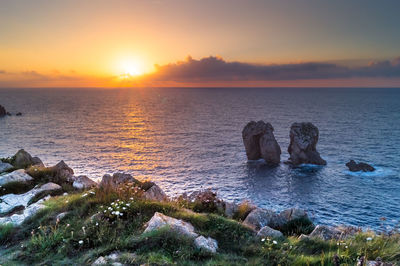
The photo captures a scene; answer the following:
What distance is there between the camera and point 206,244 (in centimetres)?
712

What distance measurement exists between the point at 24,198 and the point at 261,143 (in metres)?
52.1

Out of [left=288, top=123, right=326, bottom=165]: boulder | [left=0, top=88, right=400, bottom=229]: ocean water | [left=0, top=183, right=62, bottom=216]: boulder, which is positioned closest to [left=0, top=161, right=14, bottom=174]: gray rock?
[left=0, top=183, right=62, bottom=216]: boulder

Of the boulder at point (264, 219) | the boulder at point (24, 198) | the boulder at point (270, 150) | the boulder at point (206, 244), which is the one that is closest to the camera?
the boulder at point (206, 244)

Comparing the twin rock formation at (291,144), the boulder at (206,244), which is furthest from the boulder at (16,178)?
the twin rock formation at (291,144)

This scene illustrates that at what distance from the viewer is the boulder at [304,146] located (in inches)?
2168

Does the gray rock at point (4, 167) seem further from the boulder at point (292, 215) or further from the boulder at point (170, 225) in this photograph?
the boulder at point (292, 215)

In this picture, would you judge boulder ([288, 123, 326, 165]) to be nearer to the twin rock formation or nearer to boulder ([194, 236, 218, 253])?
the twin rock formation

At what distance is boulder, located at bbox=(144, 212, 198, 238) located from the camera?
294 inches

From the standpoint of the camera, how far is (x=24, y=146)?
208 ft

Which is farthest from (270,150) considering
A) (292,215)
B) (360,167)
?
(292,215)

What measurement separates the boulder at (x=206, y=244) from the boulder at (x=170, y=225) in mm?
244

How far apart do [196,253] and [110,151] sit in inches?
2414

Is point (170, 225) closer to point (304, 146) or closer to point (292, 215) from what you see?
point (292, 215)

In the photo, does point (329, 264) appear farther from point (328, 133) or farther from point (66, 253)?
point (328, 133)
